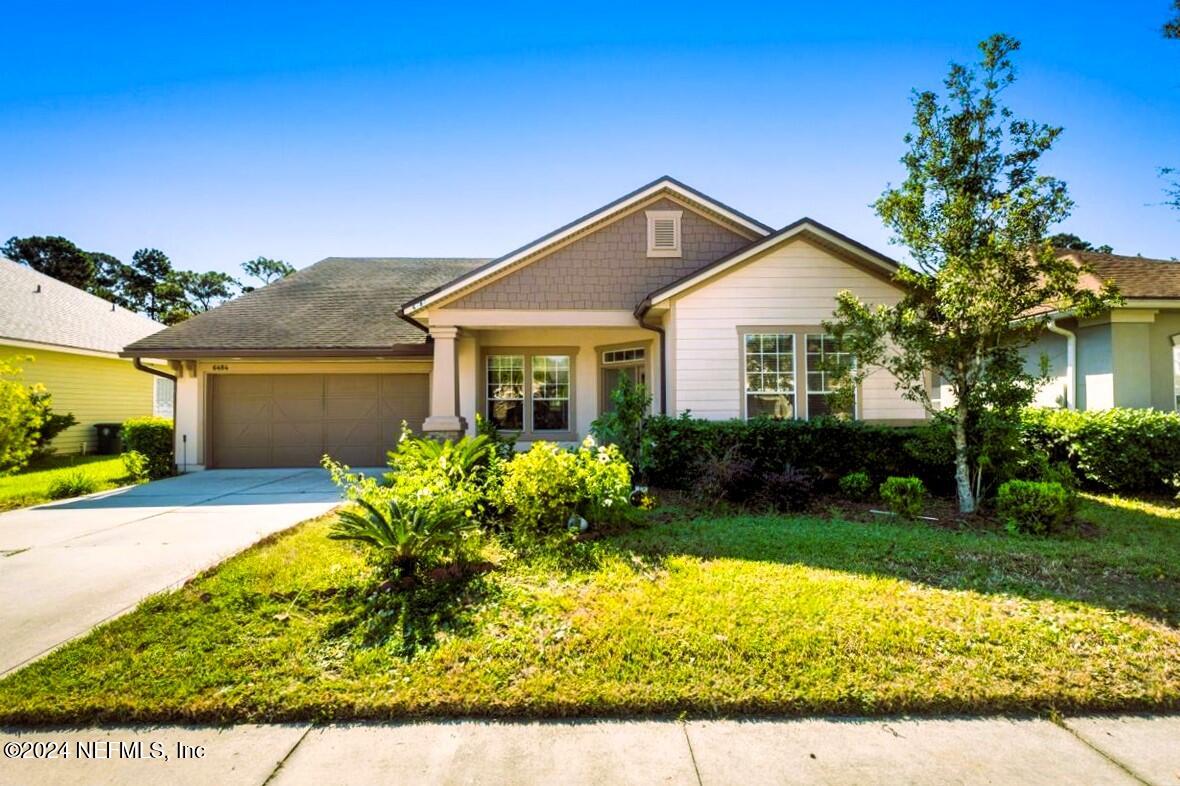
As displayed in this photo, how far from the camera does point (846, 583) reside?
4453mm

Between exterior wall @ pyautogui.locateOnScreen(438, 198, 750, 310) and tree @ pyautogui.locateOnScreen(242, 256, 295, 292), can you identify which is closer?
exterior wall @ pyautogui.locateOnScreen(438, 198, 750, 310)

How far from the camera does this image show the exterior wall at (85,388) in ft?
49.3

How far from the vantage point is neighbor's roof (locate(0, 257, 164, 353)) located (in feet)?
48.4

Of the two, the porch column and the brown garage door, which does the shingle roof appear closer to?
the porch column

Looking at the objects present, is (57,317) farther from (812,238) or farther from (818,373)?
(818,373)

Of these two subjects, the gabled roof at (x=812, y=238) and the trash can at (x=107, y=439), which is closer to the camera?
the gabled roof at (x=812, y=238)

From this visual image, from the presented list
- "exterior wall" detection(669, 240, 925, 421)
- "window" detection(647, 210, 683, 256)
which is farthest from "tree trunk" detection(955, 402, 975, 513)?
"window" detection(647, 210, 683, 256)

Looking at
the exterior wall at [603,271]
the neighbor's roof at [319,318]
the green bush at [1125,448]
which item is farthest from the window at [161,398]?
the green bush at [1125,448]

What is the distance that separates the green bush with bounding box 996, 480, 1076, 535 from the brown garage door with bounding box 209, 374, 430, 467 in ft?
36.6

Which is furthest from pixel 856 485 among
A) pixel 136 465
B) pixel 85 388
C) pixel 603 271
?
pixel 85 388

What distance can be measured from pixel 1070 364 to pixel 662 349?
8.82m

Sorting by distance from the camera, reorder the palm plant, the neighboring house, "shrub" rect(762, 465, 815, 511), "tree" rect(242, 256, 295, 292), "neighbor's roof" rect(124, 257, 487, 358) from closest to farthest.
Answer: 1. the palm plant
2. "shrub" rect(762, 465, 815, 511)
3. "neighbor's roof" rect(124, 257, 487, 358)
4. the neighboring house
5. "tree" rect(242, 256, 295, 292)

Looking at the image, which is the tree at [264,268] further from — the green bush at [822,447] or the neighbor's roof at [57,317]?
the green bush at [822,447]

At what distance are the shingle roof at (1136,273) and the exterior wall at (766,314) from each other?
4.58 m
